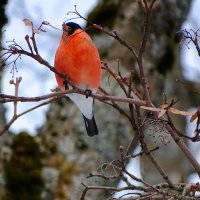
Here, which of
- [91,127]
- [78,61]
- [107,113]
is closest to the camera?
[78,61]

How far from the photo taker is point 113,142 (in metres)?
3.37

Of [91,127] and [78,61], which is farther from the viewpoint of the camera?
[91,127]

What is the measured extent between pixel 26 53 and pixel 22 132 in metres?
1.81

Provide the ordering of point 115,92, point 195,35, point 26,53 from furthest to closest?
point 115,92, point 195,35, point 26,53

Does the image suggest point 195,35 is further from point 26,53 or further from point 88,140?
point 88,140

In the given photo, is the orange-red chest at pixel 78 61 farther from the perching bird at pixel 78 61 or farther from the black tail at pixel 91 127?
the black tail at pixel 91 127

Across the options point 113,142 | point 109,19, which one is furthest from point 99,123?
point 109,19

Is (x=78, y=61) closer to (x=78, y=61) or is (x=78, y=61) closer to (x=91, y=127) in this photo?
(x=78, y=61)

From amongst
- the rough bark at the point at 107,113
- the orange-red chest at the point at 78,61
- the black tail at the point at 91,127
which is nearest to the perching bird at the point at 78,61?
the orange-red chest at the point at 78,61

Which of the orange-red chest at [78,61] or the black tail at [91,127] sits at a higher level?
the orange-red chest at [78,61]

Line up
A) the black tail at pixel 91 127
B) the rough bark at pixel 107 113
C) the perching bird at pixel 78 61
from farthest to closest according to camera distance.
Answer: the rough bark at pixel 107 113
the black tail at pixel 91 127
the perching bird at pixel 78 61

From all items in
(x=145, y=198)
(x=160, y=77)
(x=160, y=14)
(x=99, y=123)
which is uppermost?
(x=160, y=14)

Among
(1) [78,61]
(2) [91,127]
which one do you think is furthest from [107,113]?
(1) [78,61]

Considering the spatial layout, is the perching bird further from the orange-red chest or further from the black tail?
the black tail
